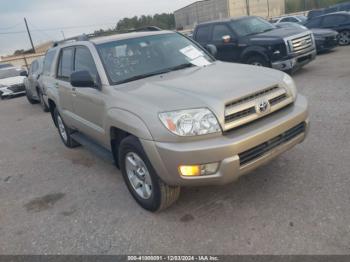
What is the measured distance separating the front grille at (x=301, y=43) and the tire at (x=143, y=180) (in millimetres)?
6821

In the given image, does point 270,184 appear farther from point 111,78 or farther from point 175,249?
point 111,78

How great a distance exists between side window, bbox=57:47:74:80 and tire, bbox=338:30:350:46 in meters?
12.7

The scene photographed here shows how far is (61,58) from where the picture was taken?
17.5ft

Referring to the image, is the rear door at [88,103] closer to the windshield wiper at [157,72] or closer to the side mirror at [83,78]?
the side mirror at [83,78]

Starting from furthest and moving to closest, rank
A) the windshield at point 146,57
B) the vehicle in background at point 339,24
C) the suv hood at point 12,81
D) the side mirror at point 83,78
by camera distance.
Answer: the suv hood at point 12,81 → the vehicle in background at point 339,24 → the windshield at point 146,57 → the side mirror at point 83,78

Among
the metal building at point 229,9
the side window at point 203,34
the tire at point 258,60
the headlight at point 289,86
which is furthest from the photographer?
the metal building at point 229,9

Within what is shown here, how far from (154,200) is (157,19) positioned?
283 ft

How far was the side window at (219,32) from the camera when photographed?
385 inches

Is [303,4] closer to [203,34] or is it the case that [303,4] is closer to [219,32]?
[203,34]

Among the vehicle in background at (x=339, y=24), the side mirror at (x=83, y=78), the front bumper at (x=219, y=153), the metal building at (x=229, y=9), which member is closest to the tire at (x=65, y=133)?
the side mirror at (x=83, y=78)

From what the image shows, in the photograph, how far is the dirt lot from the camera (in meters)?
2.85

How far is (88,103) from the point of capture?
4.11 m

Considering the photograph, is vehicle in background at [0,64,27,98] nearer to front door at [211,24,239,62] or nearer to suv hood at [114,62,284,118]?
front door at [211,24,239,62]

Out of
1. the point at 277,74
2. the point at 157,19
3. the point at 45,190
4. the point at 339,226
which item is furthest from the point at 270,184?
the point at 157,19
